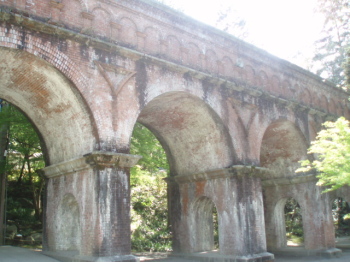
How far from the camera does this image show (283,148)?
615 inches

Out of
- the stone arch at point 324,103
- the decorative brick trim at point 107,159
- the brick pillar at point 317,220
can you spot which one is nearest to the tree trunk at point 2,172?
the decorative brick trim at point 107,159

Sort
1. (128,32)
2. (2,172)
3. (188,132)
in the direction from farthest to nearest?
(2,172) < (188,132) < (128,32)

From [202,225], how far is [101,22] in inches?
300

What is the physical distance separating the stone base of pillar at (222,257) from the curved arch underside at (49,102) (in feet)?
18.0

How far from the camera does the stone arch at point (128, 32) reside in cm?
985

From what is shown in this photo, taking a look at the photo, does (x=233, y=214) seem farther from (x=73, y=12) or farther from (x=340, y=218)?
(x=340, y=218)

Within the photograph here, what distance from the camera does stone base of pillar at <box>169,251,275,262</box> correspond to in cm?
1091

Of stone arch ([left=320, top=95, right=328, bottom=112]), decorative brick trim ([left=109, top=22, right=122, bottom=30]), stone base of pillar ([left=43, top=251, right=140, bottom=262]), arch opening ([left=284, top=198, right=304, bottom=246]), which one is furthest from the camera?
arch opening ([left=284, top=198, right=304, bottom=246])

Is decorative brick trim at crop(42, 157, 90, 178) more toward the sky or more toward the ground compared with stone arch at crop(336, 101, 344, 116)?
A: more toward the ground

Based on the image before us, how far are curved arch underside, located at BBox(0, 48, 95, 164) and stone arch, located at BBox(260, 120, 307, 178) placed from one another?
797 centimetres

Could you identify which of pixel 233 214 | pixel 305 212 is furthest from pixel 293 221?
pixel 233 214

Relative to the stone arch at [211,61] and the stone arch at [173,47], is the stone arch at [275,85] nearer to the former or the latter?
the stone arch at [211,61]

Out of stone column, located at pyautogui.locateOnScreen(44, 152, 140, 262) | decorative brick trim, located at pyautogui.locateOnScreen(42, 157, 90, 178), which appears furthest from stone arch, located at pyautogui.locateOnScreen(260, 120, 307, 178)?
decorative brick trim, located at pyautogui.locateOnScreen(42, 157, 90, 178)

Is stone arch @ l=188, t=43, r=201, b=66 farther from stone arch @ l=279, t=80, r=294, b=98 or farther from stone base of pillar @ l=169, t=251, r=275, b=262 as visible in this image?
stone base of pillar @ l=169, t=251, r=275, b=262
